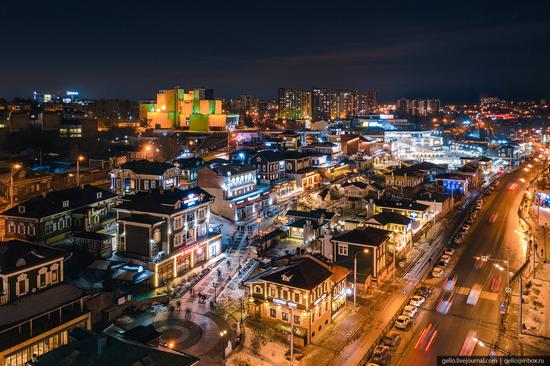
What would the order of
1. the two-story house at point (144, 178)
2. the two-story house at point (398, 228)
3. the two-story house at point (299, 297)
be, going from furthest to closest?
the two-story house at point (144, 178) → the two-story house at point (398, 228) → the two-story house at point (299, 297)

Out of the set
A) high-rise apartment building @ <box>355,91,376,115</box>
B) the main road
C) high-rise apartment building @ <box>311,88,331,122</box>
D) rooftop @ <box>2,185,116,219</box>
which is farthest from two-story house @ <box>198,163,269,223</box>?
high-rise apartment building @ <box>355,91,376,115</box>

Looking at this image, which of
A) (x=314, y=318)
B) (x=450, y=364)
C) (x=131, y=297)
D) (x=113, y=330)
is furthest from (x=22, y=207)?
(x=450, y=364)

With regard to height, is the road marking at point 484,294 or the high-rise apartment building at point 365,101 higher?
the high-rise apartment building at point 365,101

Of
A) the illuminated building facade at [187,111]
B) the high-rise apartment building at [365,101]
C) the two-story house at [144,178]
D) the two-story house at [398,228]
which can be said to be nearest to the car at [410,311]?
the two-story house at [398,228]

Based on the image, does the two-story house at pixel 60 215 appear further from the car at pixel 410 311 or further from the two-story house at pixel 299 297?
the car at pixel 410 311

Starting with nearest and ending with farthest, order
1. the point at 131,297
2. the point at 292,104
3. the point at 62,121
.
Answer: the point at 131,297 < the point at 62,121 < the point at 292,104

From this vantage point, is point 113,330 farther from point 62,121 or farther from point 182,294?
point 62,121
